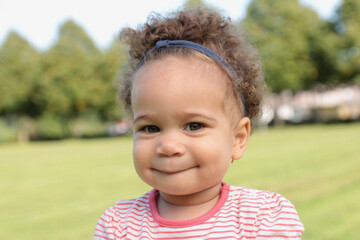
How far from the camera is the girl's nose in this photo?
172 centimetres

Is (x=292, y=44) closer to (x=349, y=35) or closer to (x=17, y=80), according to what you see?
(x=349, y=35)

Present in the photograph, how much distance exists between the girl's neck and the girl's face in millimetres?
75

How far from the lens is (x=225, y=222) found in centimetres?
180

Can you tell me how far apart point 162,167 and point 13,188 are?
8755 mm

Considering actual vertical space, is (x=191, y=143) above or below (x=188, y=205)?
above

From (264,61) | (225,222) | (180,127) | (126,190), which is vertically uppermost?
(264,61)

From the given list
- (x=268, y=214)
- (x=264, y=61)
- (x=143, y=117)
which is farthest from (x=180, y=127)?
(x=264, y=61)

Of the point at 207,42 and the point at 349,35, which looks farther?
the point at 349,35

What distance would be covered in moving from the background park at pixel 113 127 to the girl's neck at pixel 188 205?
4722mm

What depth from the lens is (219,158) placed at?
1.82 m

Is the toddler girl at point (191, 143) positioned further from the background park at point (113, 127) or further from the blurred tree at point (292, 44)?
the blurred tree at point (292, 44)

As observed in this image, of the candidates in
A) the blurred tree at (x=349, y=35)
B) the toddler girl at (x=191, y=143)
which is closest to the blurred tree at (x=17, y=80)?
the blurred tree at (x=349, y=35)

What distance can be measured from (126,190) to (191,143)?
22.3 feet

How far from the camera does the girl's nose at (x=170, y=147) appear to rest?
1.72 metres
